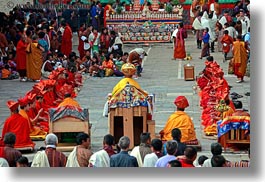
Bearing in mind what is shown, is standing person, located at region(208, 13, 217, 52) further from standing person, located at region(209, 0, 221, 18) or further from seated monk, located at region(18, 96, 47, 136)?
seated monk, located at region(18, 96, 47, 136)

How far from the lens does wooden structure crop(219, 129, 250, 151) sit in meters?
16.4

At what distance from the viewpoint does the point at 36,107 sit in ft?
59.0

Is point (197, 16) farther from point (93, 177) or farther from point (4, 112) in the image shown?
point (93, 177)

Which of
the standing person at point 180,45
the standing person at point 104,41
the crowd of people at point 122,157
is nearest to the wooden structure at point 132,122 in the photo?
the crowd of people at point 122,157

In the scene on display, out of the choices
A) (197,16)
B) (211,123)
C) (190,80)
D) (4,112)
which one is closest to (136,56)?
(190,80)

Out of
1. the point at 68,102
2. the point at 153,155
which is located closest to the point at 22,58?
the point at 68,102

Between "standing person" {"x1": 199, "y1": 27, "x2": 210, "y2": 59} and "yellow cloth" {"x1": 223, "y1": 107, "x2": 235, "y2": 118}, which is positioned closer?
"yellow cloth" {"x1": 223, "y1": 107, "x2": 235, "y2": 118}

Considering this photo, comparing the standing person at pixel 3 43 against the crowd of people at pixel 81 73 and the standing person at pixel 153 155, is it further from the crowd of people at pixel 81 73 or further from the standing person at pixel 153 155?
the standing person at pixel 153 155

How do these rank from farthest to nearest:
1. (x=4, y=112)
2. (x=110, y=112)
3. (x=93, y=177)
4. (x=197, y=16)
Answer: (x=197, y=16) < (x=4, y=112) < (x=110, y=112) < (x=93, y=177)

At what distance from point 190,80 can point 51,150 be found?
10895 millimetres

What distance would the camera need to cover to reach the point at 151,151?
1400 cm

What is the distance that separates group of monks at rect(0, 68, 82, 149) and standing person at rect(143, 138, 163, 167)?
9.56 ft

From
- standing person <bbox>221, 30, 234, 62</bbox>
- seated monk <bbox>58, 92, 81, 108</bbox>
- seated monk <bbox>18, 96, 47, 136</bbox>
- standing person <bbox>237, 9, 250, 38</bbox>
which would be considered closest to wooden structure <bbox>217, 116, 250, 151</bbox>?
seated monk <bbox>58, 92, 81, 108</bbox>

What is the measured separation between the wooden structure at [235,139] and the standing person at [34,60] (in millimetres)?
9155
